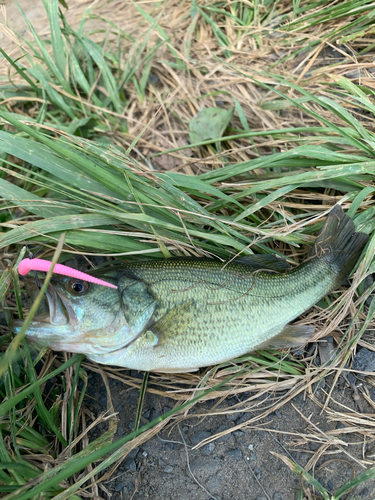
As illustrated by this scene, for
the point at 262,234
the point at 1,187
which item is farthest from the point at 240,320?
the point at 1,187

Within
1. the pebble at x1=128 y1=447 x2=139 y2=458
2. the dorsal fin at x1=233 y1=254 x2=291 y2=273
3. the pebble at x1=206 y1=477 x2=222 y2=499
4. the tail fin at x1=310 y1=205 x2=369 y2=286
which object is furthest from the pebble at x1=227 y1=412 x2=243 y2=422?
the tail fin at x1=310 y1=205 x2=369 y2=286

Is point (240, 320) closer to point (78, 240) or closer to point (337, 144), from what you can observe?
point (78, 240)

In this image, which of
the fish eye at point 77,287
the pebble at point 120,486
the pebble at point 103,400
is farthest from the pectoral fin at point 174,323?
the pebble at point 120,486

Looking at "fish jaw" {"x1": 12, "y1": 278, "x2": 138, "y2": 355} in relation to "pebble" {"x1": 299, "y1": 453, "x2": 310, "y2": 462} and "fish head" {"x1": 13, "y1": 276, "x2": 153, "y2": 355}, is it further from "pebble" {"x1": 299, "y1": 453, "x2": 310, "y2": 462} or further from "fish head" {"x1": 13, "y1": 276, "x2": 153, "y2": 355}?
"pebble" {"x1": 299, "y1": 453, "x2": 310, "y2": 462}

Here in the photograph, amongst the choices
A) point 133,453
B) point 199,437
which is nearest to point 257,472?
point 199,437

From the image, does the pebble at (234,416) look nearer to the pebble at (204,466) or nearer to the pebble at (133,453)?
the pebble at (204,466)
